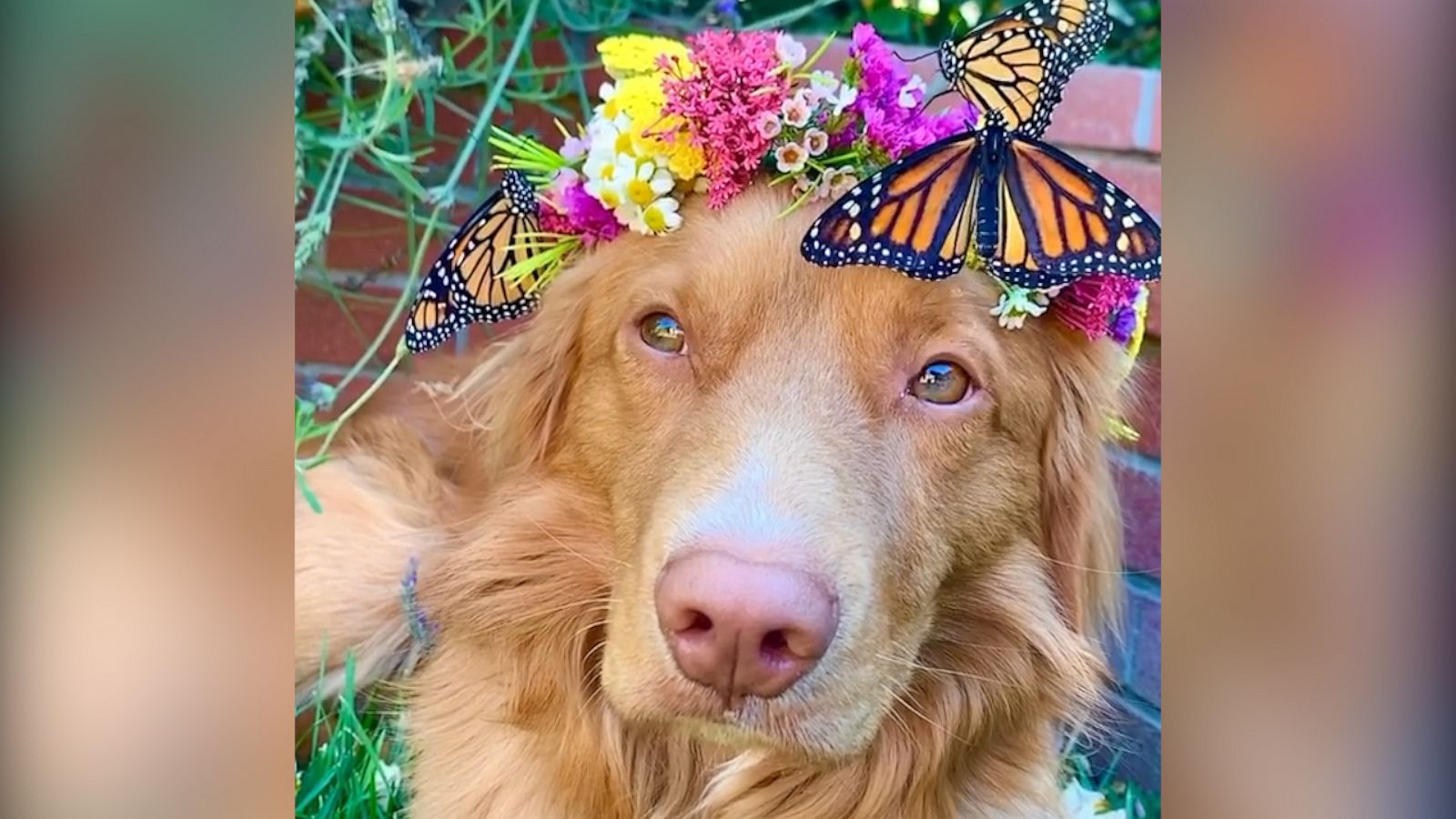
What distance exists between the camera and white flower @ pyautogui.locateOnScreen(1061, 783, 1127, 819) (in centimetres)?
178

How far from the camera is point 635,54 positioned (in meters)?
1.53

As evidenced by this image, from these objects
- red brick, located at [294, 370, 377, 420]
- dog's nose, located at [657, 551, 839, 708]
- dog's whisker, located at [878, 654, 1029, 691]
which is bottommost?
dog's whisker, located at [878, 654, 1029, 691]

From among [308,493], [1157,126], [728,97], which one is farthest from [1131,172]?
[308,493]

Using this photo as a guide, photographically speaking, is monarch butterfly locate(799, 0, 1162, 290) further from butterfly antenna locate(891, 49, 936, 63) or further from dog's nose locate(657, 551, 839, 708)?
dog's nose locate(657, 551, 839, 708)

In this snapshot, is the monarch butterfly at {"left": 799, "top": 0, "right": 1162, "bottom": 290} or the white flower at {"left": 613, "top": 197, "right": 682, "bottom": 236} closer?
the monarch butterfly at {"left": 799, "top": 0, "right": 1162, "bottom": 290}

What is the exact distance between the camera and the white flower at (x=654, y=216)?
1.52 meters

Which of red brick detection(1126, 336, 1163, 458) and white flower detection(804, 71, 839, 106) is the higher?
white flower detection(804, 71, 839, 106)

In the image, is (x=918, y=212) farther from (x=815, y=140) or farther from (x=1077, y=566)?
(x=1077, y=566)

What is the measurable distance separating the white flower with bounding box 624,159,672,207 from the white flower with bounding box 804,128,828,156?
0.60ft

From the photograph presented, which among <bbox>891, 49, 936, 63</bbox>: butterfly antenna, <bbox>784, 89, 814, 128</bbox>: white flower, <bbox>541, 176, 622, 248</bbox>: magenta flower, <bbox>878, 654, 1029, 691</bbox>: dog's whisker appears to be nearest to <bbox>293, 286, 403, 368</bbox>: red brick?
<bbox>541, 176, 622, 248</bbox>: magenta flower

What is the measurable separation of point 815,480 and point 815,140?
44 cm

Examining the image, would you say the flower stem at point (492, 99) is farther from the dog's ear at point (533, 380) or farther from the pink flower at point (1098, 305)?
the pink flower at point (1098, 305)
